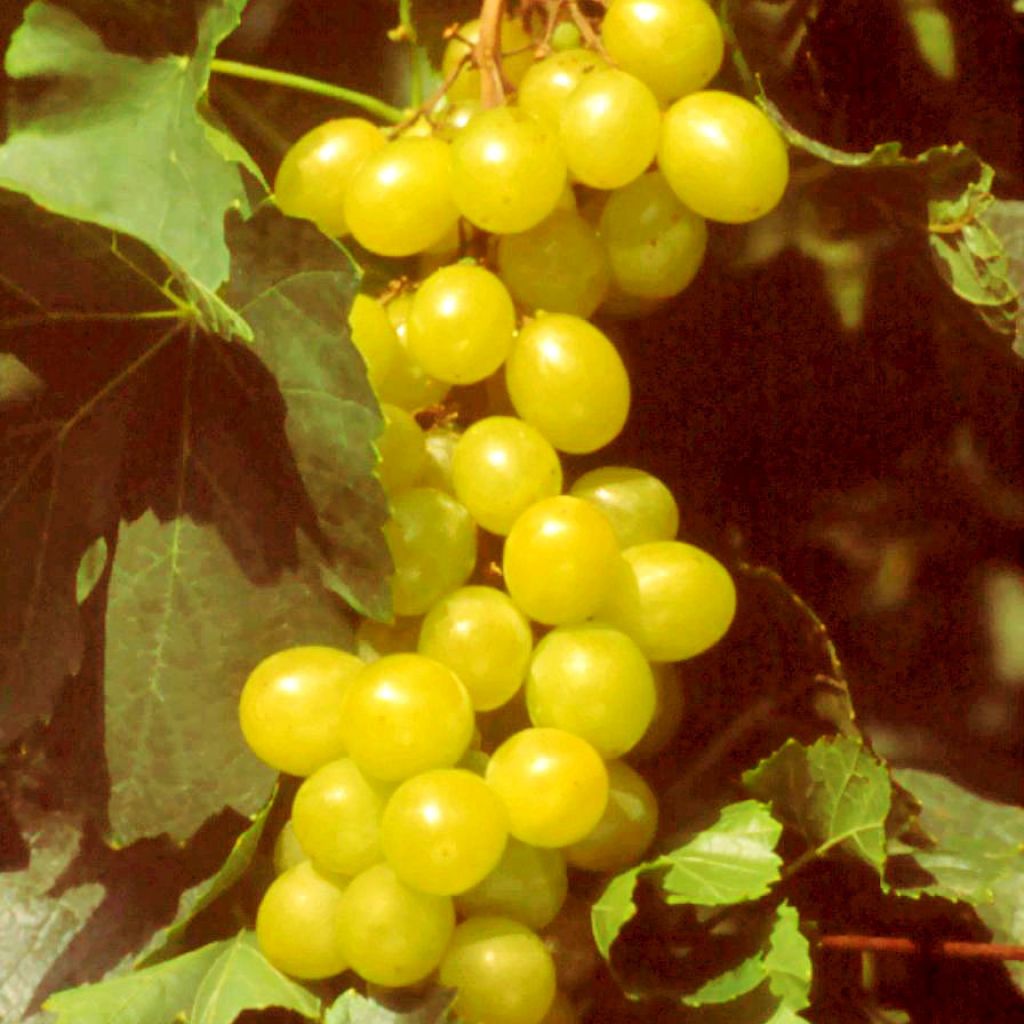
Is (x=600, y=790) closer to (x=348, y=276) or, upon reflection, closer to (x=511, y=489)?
(x=511, y=489)

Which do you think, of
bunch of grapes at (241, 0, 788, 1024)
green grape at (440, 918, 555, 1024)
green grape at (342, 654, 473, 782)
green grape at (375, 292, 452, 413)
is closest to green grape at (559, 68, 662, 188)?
bunch of grapes at (241, 0, 788, 1024)

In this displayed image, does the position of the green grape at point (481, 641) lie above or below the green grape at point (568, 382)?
below

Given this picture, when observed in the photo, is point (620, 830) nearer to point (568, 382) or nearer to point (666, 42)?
point (568, 382)

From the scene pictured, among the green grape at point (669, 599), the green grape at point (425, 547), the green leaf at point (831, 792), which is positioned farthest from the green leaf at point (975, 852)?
the green grape at point (425, 547)

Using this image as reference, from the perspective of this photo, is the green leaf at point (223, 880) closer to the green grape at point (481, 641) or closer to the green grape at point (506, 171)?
the green grape at point (481, 641)

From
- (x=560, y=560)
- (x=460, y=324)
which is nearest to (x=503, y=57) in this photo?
(x=460, y=324)

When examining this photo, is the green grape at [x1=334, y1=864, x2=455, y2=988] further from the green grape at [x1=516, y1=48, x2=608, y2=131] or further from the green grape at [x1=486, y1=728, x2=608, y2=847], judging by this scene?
the green grape at [x1=516, y1=48, x2=608, y2=131]
